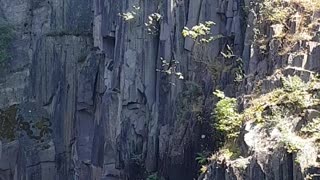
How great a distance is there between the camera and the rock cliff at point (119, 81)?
42.3ft

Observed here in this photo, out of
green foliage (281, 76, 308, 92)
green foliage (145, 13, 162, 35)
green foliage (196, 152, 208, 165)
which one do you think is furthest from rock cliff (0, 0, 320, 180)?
green foliage (281, 76, 308, 92)

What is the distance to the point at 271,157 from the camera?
9.10 m

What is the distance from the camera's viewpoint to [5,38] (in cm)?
2362

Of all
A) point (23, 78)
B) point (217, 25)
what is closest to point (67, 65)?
point (23, 78)

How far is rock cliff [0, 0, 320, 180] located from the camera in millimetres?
12906

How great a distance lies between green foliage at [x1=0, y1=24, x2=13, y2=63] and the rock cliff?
47mm

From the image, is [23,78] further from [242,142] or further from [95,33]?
[242,142]

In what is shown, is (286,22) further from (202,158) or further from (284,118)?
(202,158)

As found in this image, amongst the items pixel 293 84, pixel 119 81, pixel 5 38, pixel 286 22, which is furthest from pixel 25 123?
pixel 293 84

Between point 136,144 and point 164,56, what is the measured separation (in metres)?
2.82

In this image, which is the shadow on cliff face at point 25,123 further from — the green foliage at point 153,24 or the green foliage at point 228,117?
the green foliage at point 228,117

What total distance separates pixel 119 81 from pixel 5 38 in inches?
335

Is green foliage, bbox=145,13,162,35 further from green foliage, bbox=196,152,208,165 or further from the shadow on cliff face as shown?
the shadow on cliff face

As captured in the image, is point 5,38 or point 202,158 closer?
point 202,158
